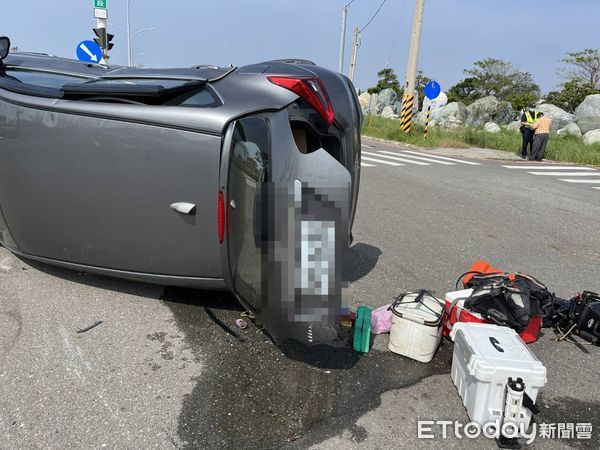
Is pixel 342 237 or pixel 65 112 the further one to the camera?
pixel 65 112

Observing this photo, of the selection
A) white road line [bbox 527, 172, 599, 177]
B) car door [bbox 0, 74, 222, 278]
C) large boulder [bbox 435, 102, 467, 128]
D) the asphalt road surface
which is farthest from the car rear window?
large boulder [bbox 435, 102, 467, 128]

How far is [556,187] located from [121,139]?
9447 mm

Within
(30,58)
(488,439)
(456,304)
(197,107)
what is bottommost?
(488,439)

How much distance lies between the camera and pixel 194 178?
2.64m

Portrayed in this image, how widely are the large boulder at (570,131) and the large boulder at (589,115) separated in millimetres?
1359

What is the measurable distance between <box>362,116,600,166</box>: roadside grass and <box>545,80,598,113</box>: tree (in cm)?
1882

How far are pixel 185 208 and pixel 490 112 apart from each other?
35017 mm

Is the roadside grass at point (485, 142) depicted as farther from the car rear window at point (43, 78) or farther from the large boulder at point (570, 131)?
the car rear window at point (43, 78)

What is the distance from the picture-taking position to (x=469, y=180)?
10.0m

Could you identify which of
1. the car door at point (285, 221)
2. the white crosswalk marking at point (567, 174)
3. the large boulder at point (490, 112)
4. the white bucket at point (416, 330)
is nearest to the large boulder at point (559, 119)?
the large boulder at point (490, 112)

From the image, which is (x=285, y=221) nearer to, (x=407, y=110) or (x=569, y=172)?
(x=569, y=172)

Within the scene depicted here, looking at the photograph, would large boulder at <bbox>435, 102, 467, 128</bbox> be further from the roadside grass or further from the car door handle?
the car door handle

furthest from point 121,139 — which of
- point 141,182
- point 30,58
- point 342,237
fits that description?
point 30,58

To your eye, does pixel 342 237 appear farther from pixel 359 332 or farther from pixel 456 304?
pixel 456 304
